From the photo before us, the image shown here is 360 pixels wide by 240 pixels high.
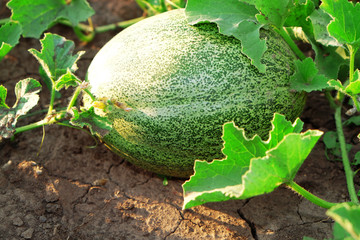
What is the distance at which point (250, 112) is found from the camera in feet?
8.32

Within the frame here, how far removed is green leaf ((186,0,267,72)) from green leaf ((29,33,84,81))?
83cm

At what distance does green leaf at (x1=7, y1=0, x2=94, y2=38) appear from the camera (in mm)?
3334

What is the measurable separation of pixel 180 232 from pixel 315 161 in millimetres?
1166

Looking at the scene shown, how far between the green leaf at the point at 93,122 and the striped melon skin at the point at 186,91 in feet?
0.36

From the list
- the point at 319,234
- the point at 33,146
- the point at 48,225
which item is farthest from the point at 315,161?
the point at 33,146

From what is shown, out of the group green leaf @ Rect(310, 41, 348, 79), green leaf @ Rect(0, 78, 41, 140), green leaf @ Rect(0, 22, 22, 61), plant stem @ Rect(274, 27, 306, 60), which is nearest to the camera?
green leaf @ Rect(0, 78, 41, 140)

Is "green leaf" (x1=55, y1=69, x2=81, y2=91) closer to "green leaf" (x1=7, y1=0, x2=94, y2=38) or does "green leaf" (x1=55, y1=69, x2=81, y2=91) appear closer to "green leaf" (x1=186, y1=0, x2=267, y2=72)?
"green leaf" (x1=186, y1=0, x2=267, y2=72)

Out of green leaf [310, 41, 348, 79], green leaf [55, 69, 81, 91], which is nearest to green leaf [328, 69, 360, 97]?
green leaf [310, 41, 348, 79]

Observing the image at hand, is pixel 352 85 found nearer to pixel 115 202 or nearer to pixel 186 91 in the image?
pixel 186 91

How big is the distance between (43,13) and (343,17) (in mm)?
2266

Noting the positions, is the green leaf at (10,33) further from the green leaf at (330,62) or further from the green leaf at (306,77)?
the green leaf at (330,62)

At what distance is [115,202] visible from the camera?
286 cm

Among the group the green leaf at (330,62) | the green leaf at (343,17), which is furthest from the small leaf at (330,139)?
the green leaf at (343,17)

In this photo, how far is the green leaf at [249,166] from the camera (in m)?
1.99
